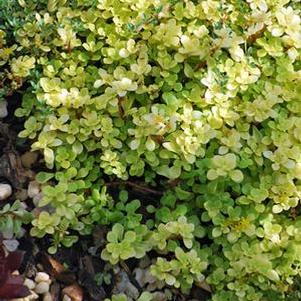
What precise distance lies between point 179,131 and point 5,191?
0.77 m

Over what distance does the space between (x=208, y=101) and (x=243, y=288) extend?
76cm

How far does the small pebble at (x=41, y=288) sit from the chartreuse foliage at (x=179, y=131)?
0.16m

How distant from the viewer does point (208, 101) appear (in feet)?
9.05

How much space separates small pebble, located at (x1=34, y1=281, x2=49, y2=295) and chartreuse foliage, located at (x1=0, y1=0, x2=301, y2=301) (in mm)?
155

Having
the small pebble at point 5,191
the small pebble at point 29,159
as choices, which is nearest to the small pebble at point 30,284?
the small pebble at point 5,191

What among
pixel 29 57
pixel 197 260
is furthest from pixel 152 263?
pixel 29 57

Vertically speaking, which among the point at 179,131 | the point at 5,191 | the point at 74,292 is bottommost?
the point at 74,292

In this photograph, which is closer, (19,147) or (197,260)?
(197,260)

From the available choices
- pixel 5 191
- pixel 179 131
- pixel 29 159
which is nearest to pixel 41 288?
pixel 5 191

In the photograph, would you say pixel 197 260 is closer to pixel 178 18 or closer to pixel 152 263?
pixel 152 263

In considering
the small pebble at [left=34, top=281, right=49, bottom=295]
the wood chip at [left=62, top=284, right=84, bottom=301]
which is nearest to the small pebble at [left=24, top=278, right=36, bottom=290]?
the small pebble at [left=34, top=281, right=49, bottom=295]

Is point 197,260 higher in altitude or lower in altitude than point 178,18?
lower

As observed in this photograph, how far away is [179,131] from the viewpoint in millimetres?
2734

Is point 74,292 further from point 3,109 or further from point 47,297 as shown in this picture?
point 3,109
